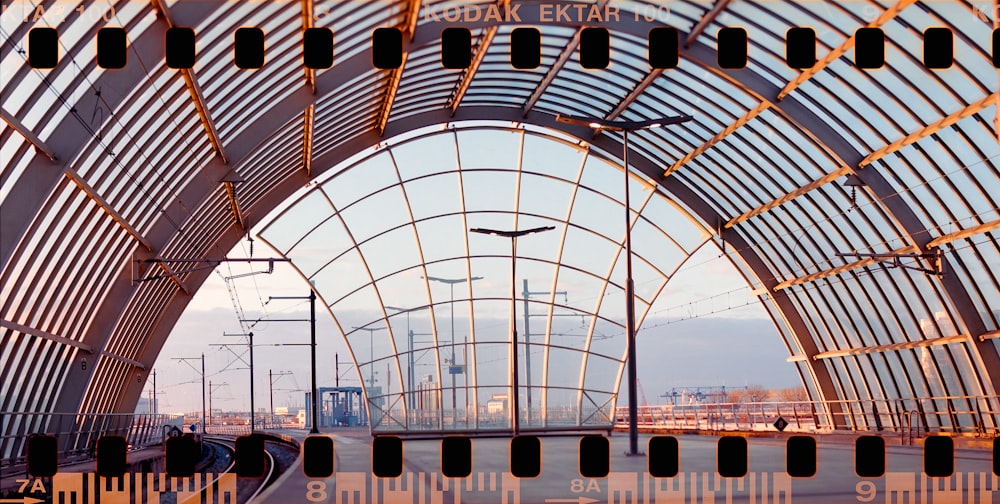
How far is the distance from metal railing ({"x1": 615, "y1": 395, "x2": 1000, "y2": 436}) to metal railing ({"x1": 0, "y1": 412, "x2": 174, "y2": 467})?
2535cm

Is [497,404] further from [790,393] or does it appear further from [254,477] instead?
[790,393]

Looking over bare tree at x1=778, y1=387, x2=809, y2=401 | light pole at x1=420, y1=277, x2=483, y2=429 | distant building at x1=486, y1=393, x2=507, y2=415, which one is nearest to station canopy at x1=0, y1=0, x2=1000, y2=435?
light pole at x1=420, y1=277, x2=483, y2=429

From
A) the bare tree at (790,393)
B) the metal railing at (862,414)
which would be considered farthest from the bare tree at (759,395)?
the metal railing at (862,414)

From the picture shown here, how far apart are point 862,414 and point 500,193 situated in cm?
1933

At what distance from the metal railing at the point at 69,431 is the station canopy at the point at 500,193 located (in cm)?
74

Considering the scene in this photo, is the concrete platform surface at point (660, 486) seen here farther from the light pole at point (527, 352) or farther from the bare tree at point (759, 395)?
the bare tree at point (759, 395)

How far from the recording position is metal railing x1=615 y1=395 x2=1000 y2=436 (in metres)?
42.7

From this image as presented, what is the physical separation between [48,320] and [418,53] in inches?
585

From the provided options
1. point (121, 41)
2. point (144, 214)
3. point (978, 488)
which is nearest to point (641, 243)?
point (144, 214)

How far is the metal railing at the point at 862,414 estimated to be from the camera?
140ft

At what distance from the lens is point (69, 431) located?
37.5 meters

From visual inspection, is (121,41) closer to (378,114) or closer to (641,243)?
(378,114)

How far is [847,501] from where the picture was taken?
47.2 feet

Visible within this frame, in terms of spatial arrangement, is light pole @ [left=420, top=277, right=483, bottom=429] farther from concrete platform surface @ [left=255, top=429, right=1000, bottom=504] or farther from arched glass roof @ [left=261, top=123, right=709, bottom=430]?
concrete platform surface @ [left=255, top=429, right=1000, bottom=504]
